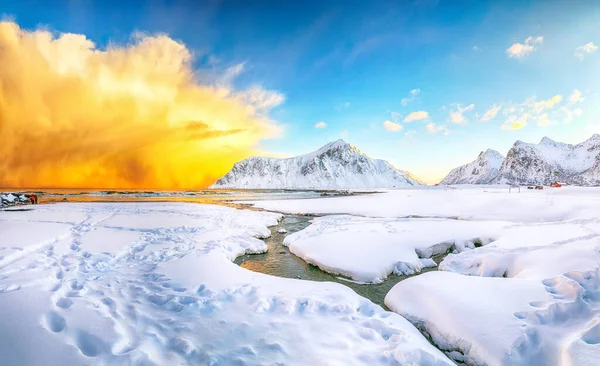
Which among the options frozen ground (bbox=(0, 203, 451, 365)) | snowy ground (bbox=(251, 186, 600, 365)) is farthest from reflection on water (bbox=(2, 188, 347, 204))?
frozen ground (bbox=(0, 203, 451, 365))

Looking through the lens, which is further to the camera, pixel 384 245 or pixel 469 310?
pixel 384 245

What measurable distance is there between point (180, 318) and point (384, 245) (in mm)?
9877

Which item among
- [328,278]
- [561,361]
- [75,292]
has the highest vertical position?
[75,292]

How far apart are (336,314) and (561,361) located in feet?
12.4

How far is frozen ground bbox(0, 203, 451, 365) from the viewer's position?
12.5 feet

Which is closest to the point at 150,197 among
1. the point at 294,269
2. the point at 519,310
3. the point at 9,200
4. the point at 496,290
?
the point at 9,200

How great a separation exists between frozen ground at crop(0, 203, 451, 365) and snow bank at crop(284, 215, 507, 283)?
3.52m

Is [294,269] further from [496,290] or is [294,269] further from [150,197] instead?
[150,197]

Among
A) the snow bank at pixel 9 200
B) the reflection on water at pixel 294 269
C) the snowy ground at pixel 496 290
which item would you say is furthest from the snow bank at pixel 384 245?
the snow bank at pixel 9 200

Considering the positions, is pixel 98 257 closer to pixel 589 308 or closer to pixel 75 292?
pixel 75 292

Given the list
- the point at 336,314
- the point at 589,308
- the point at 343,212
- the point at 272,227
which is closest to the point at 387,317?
the point at 336,314

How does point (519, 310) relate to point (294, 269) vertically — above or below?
above

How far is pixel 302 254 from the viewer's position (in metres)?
12.7

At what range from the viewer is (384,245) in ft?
40.8
